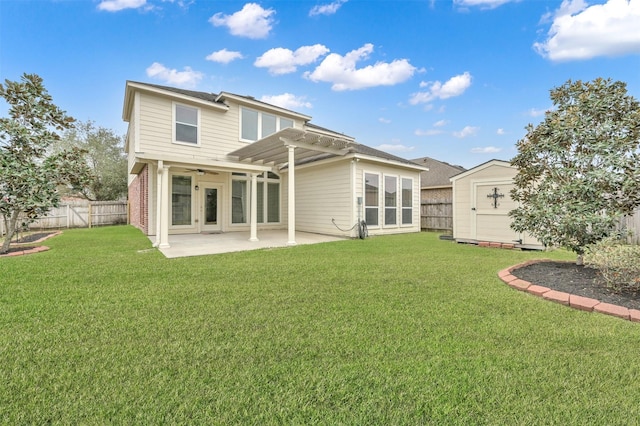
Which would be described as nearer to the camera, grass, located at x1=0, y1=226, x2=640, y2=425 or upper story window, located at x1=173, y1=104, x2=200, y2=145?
grass, located at x1=0, y1=226, x2=640, y2=425

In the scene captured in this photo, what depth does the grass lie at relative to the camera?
1.62m

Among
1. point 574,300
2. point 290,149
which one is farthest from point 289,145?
point 574,300

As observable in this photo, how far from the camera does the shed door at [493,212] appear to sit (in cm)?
763

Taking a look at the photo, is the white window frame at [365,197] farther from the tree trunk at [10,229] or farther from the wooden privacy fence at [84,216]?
the wooden privacy fence at [84,216]

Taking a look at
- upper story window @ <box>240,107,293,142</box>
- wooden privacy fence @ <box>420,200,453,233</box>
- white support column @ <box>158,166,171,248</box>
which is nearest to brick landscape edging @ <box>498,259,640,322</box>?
white support column @ <box>158,166,171,248</box>

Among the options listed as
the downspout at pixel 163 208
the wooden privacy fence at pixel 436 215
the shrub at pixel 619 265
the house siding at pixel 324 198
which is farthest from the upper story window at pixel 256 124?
the shrub at pixel 619 265

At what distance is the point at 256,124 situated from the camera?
1207cm

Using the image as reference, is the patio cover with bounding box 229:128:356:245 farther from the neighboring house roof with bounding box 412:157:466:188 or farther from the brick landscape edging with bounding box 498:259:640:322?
the neighboring house roof with bounding box 412:157:466:188

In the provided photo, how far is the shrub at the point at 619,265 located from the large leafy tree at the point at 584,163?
606 mm

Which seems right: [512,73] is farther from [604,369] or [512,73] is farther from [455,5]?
[604,369]

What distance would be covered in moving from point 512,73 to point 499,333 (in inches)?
442

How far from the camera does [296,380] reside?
1884 mm

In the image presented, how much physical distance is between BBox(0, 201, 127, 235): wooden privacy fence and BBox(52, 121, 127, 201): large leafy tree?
196 inches

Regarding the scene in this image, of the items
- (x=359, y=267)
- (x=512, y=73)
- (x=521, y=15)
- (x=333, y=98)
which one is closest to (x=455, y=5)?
(x=521, y=15)
